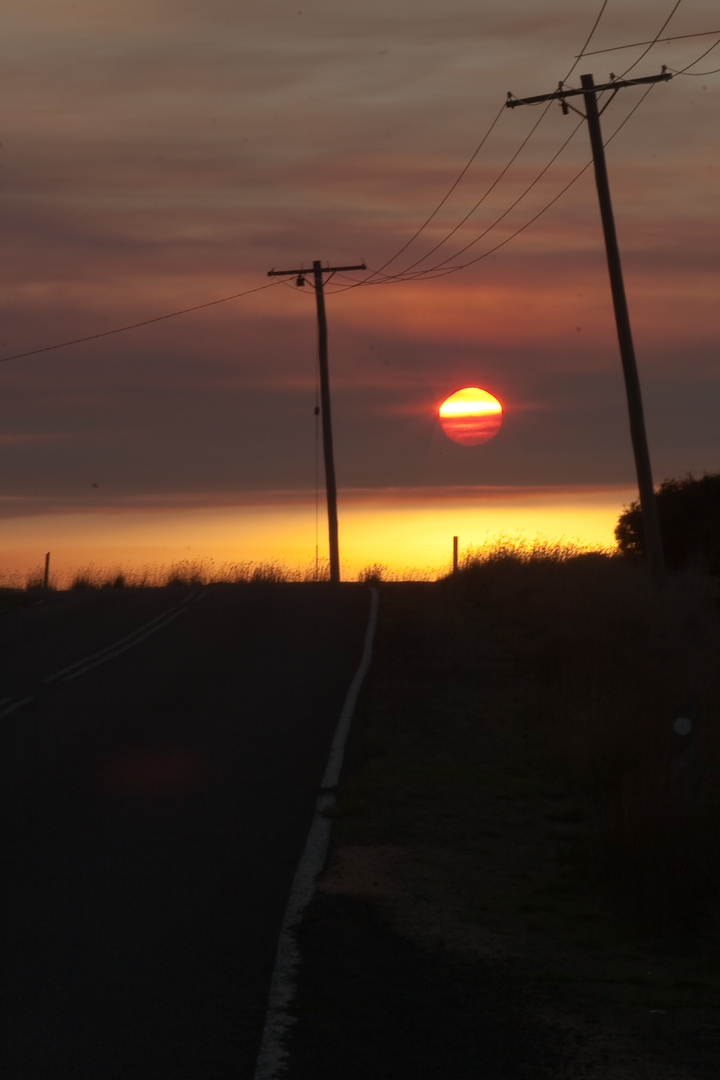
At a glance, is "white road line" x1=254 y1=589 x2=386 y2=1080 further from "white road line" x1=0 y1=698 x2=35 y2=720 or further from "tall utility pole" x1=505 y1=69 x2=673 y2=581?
"tall utility pole" x1=505 y1=69 x2=673 y2=581

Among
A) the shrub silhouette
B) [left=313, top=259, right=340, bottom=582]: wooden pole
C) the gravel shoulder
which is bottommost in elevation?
the gravel shoulder

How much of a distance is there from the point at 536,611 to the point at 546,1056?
18444mm

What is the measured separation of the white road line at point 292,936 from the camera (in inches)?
203

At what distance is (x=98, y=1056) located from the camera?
5.12 metres

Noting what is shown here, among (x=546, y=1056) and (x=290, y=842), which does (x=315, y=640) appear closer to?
(x=290, y=842)

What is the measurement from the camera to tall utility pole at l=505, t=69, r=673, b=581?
24281mm

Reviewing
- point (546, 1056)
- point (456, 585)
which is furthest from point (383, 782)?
point (456, 585)

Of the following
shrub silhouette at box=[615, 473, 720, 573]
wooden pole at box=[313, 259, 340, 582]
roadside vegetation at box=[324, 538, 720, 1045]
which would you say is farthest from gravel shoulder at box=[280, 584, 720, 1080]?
wooden pole at box=[313, 259, 340, 582]

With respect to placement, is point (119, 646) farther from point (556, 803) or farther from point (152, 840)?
point (152, 840)

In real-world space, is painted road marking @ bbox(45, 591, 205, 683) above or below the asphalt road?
above

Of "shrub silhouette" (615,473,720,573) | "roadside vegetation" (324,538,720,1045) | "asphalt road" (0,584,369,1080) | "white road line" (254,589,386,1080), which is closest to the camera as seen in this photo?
"white road line" (254,589,386,1080)

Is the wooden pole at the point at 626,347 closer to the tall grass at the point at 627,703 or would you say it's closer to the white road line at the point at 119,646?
the tall grass at the point at 627,703

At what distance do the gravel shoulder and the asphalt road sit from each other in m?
0.38

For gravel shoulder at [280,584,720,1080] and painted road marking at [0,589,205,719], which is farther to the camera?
painted road marking at [0,589,205,719]
